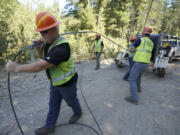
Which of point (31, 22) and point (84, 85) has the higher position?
point (31, 22)

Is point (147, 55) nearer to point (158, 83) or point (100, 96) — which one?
point (100, 96)

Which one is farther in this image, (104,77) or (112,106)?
(104,77)

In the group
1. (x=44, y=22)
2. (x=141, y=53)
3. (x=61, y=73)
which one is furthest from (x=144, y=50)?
(x=44, y=22)

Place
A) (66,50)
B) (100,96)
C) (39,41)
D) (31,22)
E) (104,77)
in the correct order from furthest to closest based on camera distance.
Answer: (31,22), (104,77), (100,96), (39,41), (66,50)

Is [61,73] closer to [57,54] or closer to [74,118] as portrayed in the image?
[57,54]

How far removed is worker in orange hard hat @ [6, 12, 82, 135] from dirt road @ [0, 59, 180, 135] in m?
0.47

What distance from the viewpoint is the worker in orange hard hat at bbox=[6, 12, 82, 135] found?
1632 mm

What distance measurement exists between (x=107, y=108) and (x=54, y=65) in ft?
7.15

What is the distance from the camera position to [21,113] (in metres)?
2.93

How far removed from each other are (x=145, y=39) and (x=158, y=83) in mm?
2728

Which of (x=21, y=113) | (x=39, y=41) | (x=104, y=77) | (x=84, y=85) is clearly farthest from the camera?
(x=104, y=77)

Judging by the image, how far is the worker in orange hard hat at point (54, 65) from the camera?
163 cm

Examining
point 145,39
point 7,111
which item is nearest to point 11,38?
point 7,111

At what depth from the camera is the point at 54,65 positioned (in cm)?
168
